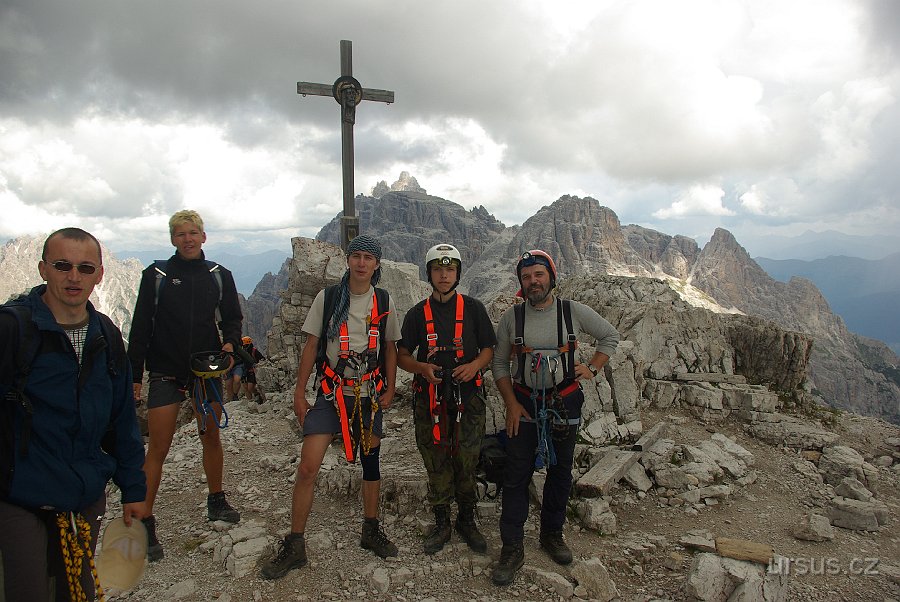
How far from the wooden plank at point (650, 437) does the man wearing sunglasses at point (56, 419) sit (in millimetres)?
7420

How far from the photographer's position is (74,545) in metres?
3.00

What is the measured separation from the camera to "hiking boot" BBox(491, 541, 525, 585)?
4890 mm

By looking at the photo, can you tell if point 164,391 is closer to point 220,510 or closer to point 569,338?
point 220,510

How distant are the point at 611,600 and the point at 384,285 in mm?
9791

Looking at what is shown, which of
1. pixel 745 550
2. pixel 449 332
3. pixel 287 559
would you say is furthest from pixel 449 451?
pixel 745 550

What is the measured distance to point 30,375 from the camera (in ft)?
9.27

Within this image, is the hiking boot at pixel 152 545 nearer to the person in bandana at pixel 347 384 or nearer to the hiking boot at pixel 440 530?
the person in bandana at pixel 347 384

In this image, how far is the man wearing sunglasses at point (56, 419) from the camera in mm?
2748

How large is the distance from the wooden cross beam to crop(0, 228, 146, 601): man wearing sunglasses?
7578 mm

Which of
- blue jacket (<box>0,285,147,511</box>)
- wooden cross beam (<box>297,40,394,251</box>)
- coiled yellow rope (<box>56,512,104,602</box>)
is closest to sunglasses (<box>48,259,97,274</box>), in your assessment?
blue jacket (<box>0,285,147,511</box>)

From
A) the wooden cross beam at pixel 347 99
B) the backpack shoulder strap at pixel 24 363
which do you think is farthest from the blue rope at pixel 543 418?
the wooden cross beam at pixel 347 99

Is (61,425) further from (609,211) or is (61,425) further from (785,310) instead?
(785,310)

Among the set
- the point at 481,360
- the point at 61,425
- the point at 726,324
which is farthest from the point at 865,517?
the point at 61,425

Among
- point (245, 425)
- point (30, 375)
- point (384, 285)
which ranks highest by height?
point (384, 285)
